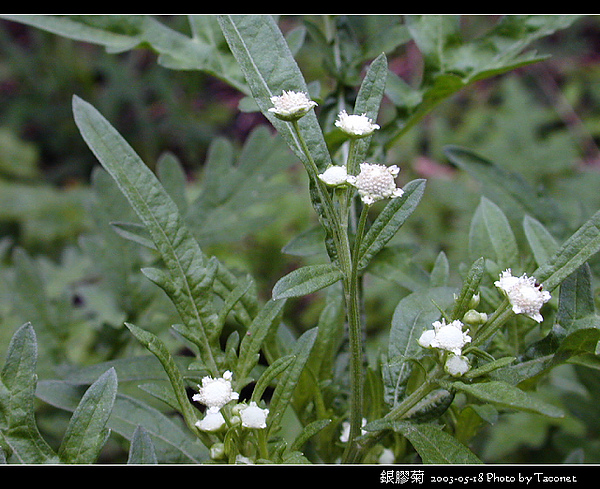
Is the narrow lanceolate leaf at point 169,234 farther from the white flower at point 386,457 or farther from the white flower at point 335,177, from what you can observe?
the white flower at point 386,457

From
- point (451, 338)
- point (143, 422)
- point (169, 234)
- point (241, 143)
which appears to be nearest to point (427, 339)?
point (451, 338)

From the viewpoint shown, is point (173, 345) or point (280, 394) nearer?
point (280, 394)

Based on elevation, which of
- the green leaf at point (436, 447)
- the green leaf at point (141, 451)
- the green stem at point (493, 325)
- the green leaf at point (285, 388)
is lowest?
the green leaf at point (141, 451)

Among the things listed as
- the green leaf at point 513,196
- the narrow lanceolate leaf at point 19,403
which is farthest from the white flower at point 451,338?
the green leaf at point 513,196

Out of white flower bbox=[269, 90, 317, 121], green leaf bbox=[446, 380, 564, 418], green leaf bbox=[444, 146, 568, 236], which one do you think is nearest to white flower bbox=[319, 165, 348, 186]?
white flower bbox=[269, 90, 317, 121]
